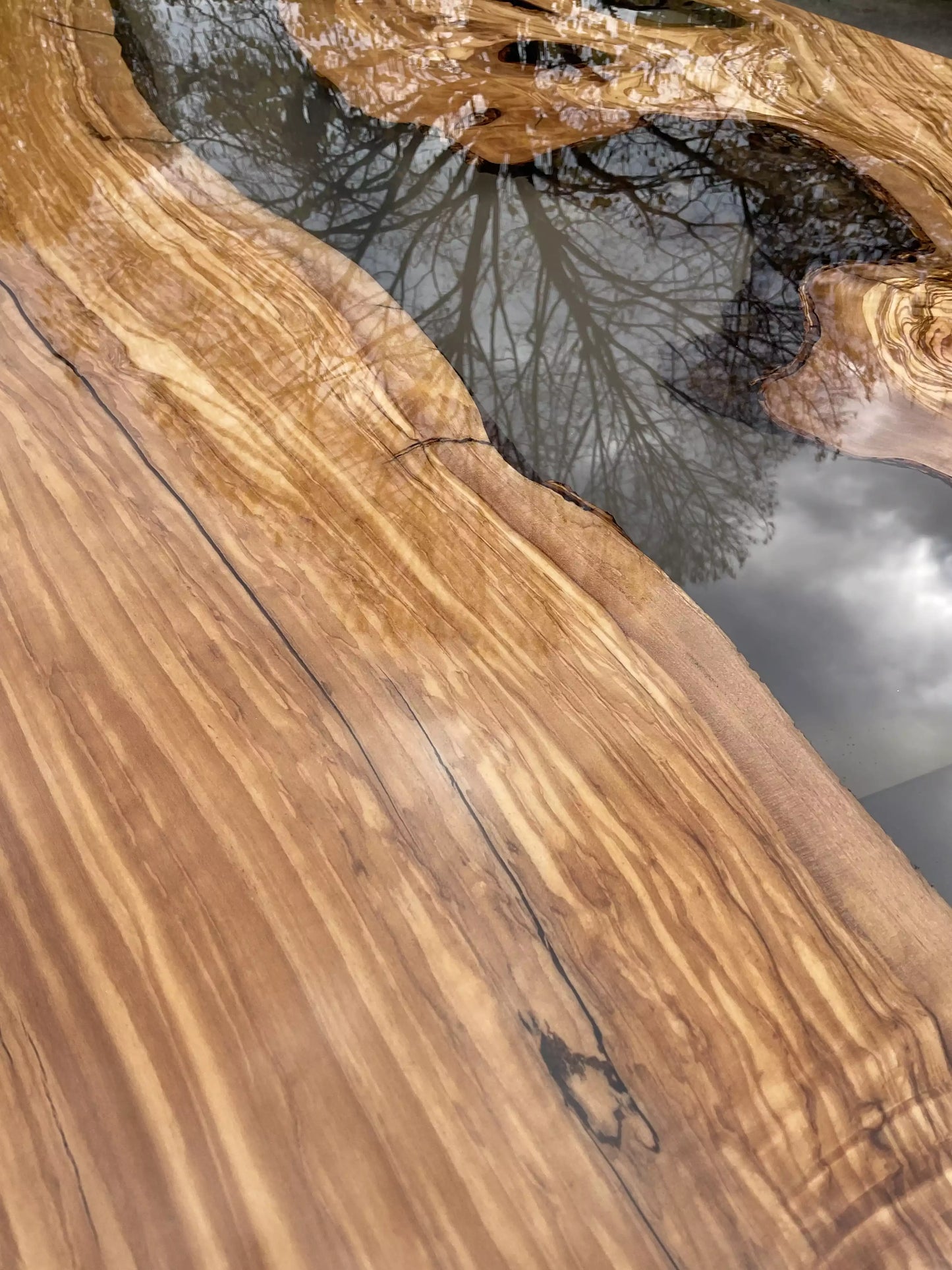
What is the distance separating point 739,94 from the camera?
1.09 metres

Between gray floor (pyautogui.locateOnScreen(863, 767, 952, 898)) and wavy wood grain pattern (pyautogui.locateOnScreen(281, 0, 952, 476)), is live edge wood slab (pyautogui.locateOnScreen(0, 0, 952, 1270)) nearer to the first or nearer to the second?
gray floor (pyautogui.locateOnScreen(863, 767, 952, 898))

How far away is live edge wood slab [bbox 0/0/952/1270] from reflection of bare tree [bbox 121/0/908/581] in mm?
66

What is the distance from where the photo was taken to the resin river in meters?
0.64

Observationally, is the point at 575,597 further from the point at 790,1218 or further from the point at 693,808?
the point at 790,1218

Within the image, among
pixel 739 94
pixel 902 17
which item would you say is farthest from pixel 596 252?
pixel 902 17

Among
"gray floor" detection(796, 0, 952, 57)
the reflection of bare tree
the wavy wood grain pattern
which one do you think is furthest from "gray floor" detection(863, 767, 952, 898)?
"gray floor" detection(796, 0, 952, 57)

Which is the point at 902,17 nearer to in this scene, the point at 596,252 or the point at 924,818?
the point at 596,252

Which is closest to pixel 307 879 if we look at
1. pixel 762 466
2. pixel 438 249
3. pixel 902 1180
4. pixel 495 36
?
pixel 902 1180

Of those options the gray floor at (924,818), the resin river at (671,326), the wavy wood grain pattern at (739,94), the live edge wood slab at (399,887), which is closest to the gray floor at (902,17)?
the wavy wood grain pattern at (739,94)

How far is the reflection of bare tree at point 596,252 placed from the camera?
0.75 metres

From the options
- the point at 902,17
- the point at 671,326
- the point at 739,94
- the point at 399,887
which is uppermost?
the point at 902,17

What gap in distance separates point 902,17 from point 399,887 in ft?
4.69

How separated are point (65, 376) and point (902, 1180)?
2.67ft

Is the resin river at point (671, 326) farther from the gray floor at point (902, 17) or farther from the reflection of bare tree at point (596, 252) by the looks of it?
the gray floor at point (902, 17)
